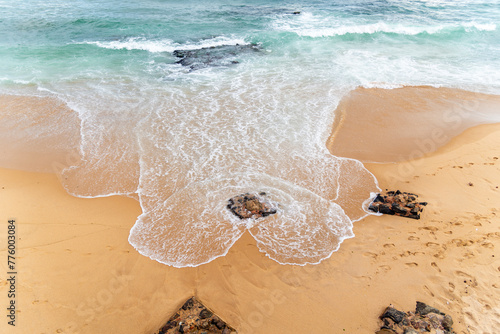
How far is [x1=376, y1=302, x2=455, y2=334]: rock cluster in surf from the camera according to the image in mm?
4605

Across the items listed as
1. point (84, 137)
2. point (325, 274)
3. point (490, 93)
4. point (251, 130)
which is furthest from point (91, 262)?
point (490, 93)

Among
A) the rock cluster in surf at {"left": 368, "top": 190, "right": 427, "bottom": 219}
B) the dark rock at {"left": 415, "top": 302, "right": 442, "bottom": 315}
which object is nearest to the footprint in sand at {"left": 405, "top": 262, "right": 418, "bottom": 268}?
the dark rock at {"left": 415, "top": 302, "right": 442, "bottom": 315}

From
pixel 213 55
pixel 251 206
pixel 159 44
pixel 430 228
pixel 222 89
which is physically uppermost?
pixel 159 44

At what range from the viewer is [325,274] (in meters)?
5.58

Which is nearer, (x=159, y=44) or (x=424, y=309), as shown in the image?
(x=424, y=309)

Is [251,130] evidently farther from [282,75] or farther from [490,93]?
[490,93]

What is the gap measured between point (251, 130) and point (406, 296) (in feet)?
21.9

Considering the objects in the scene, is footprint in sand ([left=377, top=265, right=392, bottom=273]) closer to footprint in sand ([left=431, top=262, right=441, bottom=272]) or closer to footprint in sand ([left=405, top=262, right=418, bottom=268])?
footprint in sand ([left=405, top=262, right=418, bottom=268])

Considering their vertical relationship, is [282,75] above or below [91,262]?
above

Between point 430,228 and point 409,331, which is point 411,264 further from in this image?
point 409,331

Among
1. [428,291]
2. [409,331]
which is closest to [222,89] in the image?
[428,291]

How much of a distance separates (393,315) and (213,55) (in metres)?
16.0

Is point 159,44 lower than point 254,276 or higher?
higher

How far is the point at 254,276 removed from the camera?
18.2 feet
